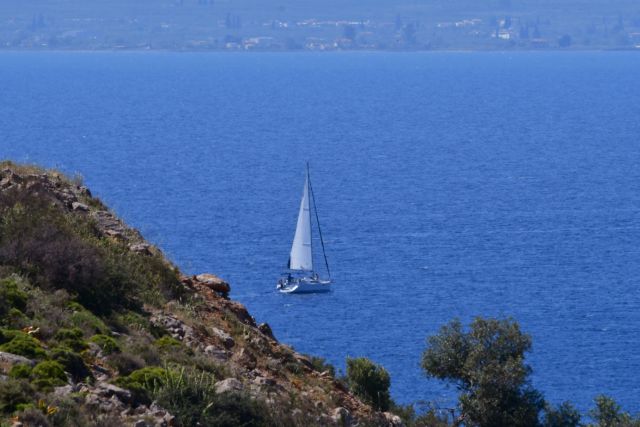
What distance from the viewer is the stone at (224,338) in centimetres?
1978

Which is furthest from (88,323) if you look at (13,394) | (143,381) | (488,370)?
(488,370)

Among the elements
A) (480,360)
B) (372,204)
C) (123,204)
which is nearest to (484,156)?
(372,204)

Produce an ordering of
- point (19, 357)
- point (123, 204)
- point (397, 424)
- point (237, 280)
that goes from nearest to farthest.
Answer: point (19, 357) → point (397, 424) → point (237, 280) → point (123, 204)

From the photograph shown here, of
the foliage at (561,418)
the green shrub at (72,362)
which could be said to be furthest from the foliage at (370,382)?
the green shrub at (72,362)

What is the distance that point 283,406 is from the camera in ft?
56.7

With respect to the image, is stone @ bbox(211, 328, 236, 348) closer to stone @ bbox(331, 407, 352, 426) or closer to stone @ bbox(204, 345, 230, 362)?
stone @ bbox(204, 345, 230, 362)

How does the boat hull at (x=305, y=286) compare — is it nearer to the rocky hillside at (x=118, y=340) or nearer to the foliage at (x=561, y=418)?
the foliage at (x=561, y=418)

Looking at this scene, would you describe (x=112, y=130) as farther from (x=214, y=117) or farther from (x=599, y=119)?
(x=599, y=119)

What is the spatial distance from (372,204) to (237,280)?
32.2 metres

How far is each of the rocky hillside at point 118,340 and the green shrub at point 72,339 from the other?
2 cm

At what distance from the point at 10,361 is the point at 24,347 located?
1.63 feet

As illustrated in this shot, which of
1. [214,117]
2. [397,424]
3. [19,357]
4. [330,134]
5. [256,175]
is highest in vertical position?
[214,117]

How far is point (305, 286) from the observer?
7475cm

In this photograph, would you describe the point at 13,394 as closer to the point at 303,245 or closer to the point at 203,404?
the point at 203,404
